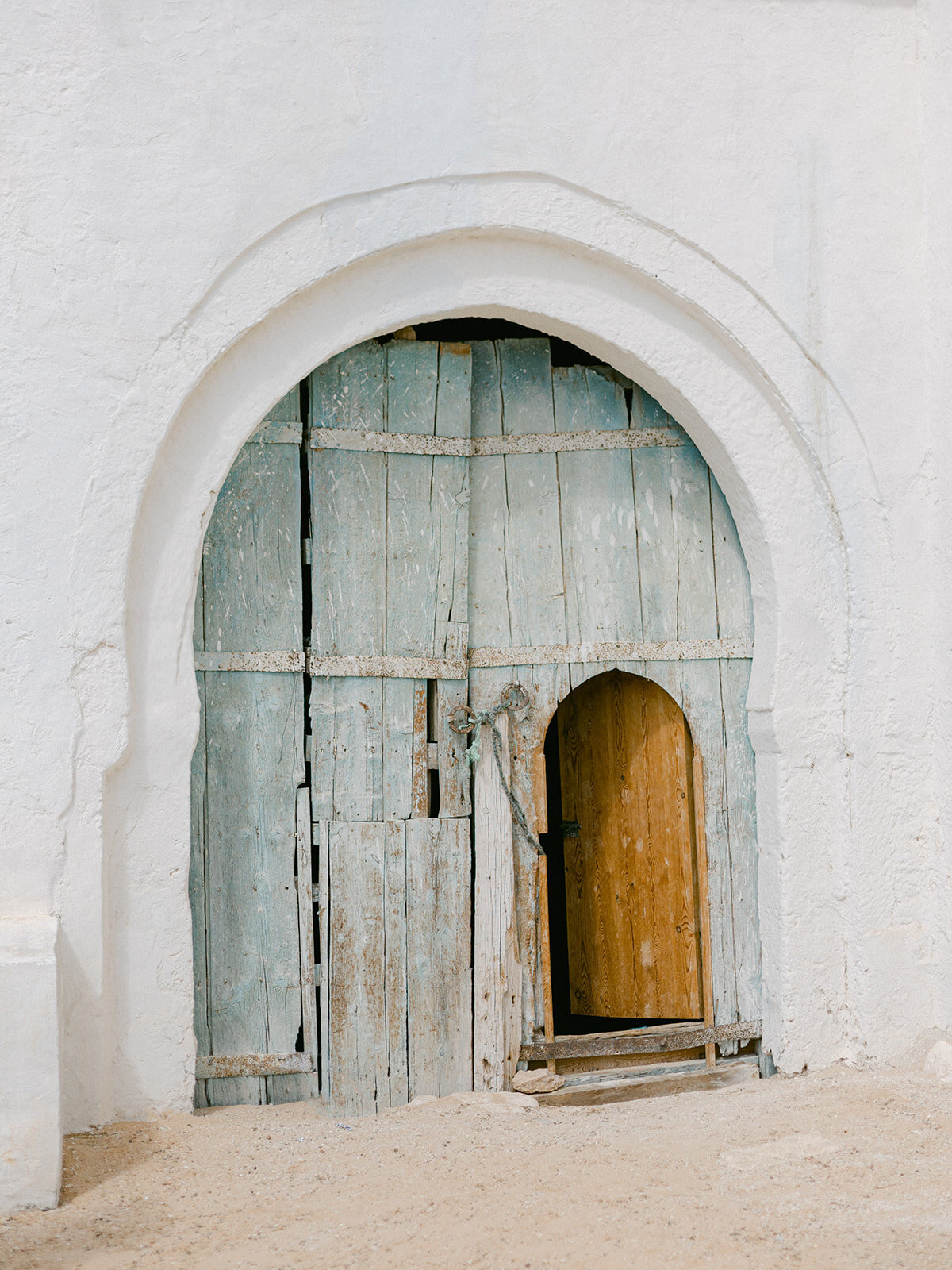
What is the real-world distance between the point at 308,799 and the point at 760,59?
304 centimetres

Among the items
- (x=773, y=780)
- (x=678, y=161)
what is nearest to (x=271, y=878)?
Result: (x=773, y=780)

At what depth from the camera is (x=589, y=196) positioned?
3656 millimetres

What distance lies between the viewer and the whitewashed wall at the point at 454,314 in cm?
319

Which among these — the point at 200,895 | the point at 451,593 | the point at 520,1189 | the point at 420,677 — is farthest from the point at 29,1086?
the point at 451,593

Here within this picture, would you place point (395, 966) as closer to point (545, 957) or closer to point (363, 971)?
point (363, 971)

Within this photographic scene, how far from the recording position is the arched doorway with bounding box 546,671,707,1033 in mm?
4254

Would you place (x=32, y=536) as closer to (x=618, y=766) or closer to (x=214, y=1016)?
(x=214, y=1016)

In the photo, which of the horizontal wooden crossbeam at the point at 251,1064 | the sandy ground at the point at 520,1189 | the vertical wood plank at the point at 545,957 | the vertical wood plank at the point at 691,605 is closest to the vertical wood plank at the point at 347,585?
the vertical wood plank at the point at 545,957

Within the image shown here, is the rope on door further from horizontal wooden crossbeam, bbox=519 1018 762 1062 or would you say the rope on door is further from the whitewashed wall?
the whitewashed wall

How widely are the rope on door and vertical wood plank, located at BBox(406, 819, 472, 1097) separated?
257 mm

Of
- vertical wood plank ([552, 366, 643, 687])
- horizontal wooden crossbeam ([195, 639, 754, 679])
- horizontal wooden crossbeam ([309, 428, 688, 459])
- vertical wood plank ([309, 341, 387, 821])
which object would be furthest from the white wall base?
horizontal wooden crossbeam ([309, 428, 688, 459])

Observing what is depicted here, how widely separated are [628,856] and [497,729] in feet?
2.86

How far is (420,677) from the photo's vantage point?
3955mm

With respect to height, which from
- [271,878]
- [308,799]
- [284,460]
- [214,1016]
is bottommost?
[214,1016]
